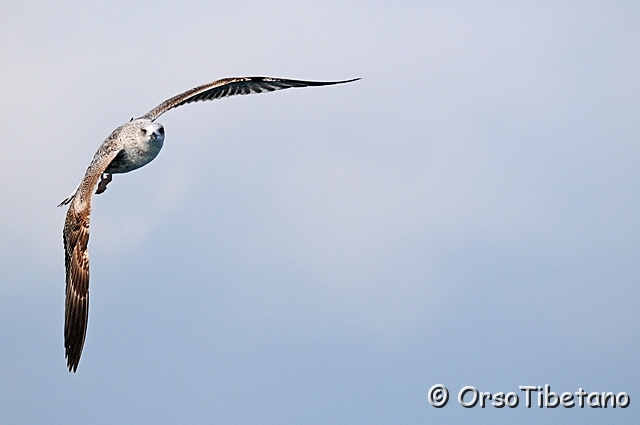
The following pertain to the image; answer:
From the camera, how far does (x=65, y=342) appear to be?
32.2 m

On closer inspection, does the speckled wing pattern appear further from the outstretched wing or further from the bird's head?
the outstretched wing

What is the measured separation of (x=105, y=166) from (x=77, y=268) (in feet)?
9.78

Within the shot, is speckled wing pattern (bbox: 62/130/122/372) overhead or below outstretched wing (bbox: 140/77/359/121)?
below

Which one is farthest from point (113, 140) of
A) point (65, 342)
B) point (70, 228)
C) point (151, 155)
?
point (65, 342)

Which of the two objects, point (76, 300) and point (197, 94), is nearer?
point (76, 300)

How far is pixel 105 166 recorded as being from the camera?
1340 inches

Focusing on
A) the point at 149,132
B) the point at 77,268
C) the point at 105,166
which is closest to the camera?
the point at 77,268

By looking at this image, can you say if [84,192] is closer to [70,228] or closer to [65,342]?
[70,228]

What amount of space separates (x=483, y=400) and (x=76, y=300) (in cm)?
1046

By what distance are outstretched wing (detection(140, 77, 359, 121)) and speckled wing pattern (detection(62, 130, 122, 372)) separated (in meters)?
5.36

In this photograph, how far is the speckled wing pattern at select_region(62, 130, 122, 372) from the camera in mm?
32219

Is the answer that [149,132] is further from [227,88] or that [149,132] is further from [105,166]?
[227,88]

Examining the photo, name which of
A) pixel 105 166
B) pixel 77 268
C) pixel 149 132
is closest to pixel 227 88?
pixel 149 132

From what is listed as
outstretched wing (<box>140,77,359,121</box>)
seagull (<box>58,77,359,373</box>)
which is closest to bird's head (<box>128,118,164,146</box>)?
seagull (<box>58,77,359,373</box>)
